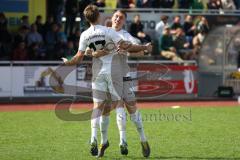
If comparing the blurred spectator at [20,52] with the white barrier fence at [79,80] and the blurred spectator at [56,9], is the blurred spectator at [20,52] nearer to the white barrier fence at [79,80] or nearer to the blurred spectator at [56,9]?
the white barrier fence at [79,80]

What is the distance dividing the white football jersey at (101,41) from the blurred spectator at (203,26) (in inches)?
602

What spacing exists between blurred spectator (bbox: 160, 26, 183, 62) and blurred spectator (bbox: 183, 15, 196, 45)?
4.90ft

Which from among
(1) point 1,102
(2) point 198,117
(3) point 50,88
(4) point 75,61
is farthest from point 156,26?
(4) point 75,61

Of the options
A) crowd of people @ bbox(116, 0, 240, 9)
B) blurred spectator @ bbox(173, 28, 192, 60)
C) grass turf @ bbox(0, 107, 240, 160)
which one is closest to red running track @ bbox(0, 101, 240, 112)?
grass turf @ bbox(0, 107, 240, 160)

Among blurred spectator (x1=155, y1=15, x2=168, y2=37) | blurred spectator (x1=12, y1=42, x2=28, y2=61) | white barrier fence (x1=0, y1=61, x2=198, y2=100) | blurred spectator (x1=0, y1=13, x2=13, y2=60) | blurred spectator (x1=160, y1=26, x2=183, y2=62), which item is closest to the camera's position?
white barrier fence (x1=0, y1=61, x2=198, y2=100)

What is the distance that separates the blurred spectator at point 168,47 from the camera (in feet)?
80.0

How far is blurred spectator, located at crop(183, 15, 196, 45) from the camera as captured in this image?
85.5 feet

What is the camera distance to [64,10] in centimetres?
2598

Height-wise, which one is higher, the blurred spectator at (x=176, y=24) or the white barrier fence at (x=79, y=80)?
the blurred spectator at (x=176, y=24)

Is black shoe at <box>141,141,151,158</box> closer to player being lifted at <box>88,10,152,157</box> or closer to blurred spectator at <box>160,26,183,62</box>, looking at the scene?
player being lifted at <box>88,10,152,157</box>

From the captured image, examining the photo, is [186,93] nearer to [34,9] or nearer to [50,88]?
[50,88]

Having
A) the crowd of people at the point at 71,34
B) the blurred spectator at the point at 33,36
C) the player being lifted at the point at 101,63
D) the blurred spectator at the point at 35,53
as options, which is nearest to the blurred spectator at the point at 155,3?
the crowd of people at the point at 71,34

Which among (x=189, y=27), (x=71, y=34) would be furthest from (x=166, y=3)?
(x=71, y=34)

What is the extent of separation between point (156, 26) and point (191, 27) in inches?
60.4
